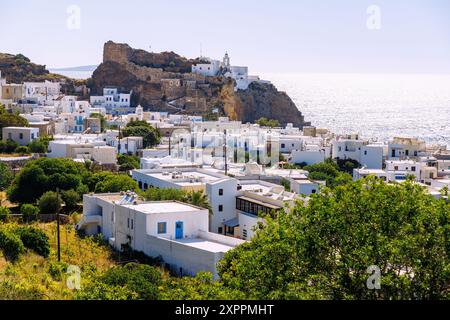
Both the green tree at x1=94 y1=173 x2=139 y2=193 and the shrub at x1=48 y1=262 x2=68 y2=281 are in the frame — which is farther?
the green tree at x1=94 y1=173 x2=139 y2=193

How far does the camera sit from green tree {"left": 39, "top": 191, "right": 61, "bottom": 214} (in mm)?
24969

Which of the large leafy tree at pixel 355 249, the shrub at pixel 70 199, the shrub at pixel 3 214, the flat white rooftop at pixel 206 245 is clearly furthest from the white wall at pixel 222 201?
the large leafy tree at pixel 355 249

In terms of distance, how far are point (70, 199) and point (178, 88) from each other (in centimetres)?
4582

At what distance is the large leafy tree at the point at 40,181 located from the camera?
88.0 ft

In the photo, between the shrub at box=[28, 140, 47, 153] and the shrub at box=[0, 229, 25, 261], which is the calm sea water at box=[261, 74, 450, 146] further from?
the shrub at box=[0, 229, 25, 261]

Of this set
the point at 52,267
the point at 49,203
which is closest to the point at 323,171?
the point at 49,203

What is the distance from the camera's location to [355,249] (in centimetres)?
1140

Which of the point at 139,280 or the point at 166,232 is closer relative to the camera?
the point at 139,280

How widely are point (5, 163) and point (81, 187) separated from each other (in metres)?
6.36

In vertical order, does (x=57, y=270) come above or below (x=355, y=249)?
below

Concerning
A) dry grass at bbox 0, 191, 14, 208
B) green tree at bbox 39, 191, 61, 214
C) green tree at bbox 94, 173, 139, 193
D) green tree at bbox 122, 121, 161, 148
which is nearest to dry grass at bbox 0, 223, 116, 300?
green tree at bbox 39, 191, 61, 214

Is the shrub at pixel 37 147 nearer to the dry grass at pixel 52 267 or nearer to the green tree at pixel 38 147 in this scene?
the green tree at pixel 38 147

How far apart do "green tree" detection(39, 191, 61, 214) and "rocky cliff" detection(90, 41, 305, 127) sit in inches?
1687

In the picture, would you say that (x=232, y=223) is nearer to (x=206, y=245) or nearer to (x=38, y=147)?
(x=206, y=245)
